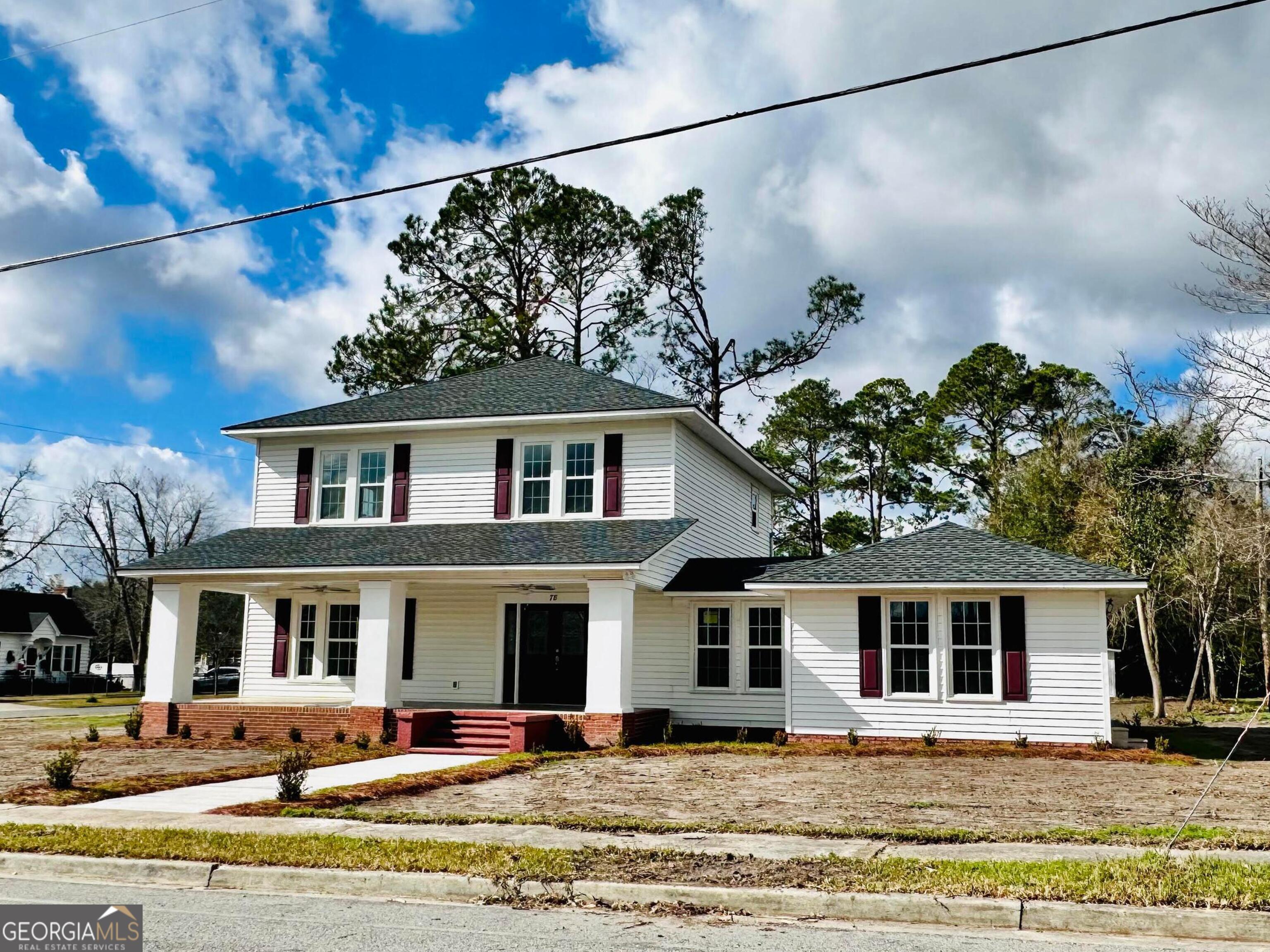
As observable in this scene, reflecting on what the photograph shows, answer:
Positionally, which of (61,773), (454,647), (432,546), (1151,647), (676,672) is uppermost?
(432,546)

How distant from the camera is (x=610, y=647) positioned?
19.5 meters

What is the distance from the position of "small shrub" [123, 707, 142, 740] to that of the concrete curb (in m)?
13.2

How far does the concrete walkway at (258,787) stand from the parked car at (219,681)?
1152 inches

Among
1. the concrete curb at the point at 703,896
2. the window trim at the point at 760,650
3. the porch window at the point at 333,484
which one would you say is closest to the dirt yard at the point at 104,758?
the concrete curb at the point at 703,896

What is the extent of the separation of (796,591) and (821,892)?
42.2 feet

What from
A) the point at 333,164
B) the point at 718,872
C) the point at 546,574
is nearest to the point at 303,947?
the point at 718,872

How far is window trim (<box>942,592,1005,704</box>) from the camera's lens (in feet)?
62.8

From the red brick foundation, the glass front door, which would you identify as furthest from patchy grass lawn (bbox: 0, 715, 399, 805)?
the glass front door

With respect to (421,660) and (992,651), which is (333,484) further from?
(992,651)

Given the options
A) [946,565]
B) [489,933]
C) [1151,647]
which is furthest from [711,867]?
[1151,647]

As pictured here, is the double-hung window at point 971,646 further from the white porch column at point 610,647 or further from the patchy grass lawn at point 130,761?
the patchy grass lawn at point 130,761

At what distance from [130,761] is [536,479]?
9.38 metres

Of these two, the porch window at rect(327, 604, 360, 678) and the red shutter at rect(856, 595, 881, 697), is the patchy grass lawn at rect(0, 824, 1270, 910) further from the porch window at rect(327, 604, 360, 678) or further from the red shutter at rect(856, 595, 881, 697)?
the porch window at rect(327, 604, 360, 678)

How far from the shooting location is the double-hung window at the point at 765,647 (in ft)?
70.6
